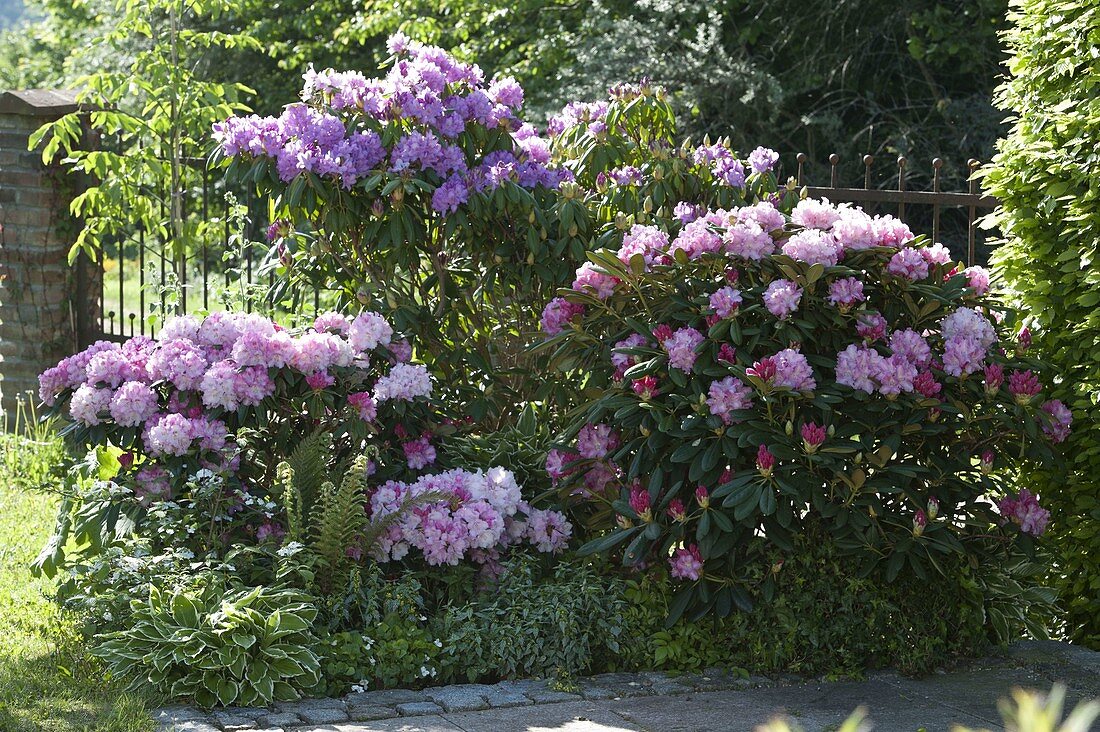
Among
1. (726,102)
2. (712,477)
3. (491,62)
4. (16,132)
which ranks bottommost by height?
(712,477)

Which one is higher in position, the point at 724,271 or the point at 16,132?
the point at 16,132

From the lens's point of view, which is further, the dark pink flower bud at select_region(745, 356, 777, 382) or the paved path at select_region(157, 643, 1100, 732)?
the dark pink flower bud at select_region(745, 356, 777, 382)

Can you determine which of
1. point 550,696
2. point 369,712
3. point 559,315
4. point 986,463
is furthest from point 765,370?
point 369,712

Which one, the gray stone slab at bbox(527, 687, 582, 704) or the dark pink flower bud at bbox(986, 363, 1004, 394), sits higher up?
the dark pink flower bud at bbox(986, 363, 1004, 394)

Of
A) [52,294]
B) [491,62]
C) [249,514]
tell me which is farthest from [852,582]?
[491,62]

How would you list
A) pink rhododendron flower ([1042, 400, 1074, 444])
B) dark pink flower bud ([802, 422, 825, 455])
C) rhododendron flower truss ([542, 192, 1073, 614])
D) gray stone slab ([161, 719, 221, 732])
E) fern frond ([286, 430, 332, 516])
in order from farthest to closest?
1. fern frond ([286, 430, 332, 516])
2. pink rhododendron flower ([1042, 400, 1074, 444])
3. rhododendron flower truss ([542, 192, 1073, 614])
4. dark pink flower bud ([802, 422, 825, 455])
5. gray stone slab ([161, 719, 221, 732])

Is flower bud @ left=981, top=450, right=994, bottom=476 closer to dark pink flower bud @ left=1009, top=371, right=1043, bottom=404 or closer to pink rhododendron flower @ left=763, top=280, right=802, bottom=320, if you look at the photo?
dark pink flower bud @ left=1009, top=371, right=1043, bottom=404

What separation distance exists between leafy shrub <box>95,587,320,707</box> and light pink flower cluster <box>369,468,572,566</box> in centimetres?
45

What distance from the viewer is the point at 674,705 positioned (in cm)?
369

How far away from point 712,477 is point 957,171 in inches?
362

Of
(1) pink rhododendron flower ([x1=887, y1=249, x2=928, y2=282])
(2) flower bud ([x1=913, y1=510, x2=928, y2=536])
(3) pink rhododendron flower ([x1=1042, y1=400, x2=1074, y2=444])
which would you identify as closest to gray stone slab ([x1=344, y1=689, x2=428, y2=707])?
(2) flower bud ([x1=913, y1=510, x2=928, y2=536])

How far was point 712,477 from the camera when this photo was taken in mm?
3906

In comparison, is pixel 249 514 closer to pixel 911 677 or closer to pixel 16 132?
pixel 911 677

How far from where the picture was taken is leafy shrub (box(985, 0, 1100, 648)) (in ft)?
13.4
